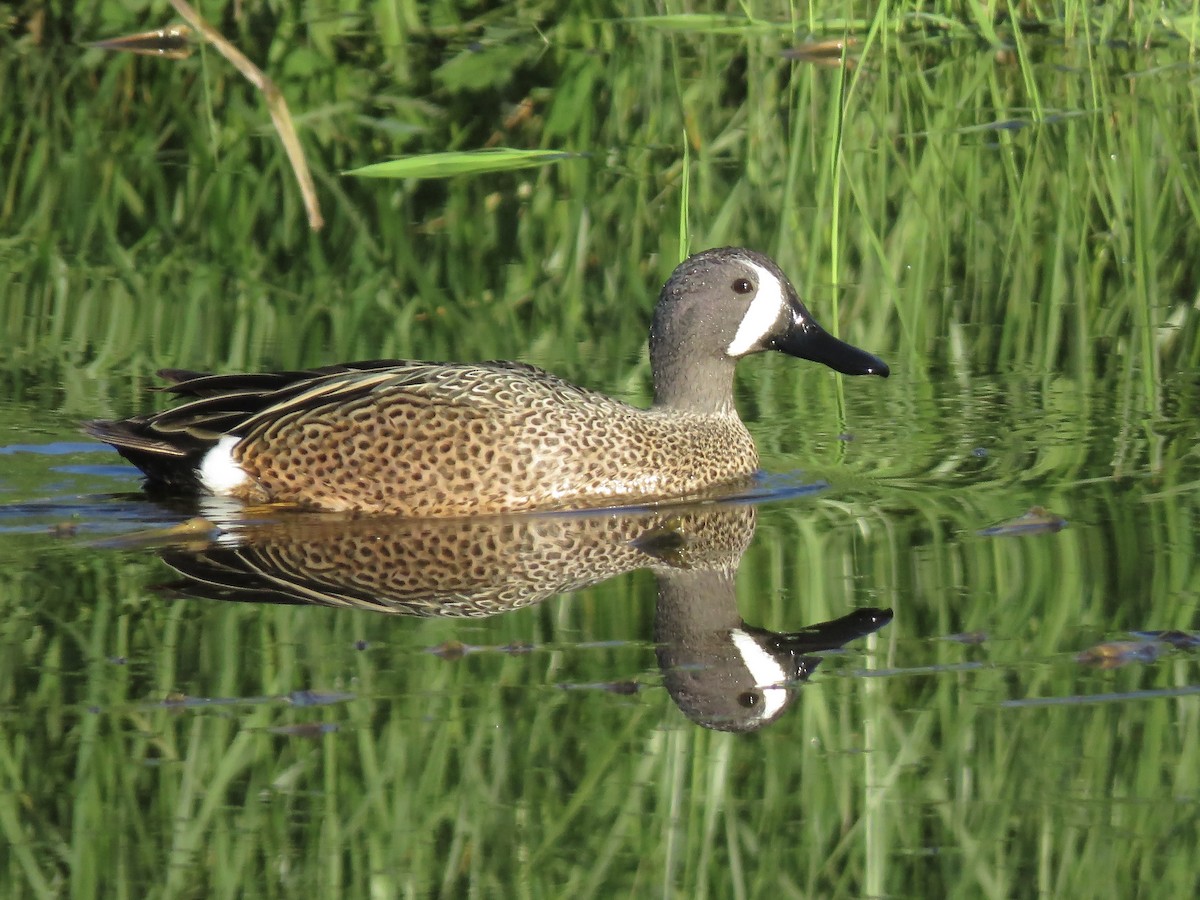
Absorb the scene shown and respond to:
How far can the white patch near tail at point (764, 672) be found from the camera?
5.21m

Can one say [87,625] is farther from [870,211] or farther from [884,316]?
[870,211]

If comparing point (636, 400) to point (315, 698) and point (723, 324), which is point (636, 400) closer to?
point (723, 324)

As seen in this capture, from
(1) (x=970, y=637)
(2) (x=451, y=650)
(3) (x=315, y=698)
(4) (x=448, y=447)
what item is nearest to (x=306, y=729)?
(3) (x=315, y=698)

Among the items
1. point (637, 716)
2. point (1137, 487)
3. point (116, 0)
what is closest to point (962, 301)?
point (1137, 487)

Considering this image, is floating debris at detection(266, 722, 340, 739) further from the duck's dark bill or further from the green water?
the duck's dark bill

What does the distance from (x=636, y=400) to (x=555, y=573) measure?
88.6 inches

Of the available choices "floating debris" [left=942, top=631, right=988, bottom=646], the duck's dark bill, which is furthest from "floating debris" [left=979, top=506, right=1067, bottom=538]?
the duck's dark bill

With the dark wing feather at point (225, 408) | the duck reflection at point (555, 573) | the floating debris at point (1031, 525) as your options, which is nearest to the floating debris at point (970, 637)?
the duck reflection at point (555, 573)

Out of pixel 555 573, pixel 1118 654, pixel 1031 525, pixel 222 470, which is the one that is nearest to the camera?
pixel 1118 654

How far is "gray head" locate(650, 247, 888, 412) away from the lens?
791 cm

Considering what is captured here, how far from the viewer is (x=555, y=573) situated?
6.38 m

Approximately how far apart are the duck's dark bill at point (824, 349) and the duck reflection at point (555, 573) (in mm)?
791

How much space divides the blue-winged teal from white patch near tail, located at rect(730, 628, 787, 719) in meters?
1.69

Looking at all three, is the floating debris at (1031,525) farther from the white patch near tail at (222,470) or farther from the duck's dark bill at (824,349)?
the white patch near tail at (222,470)
